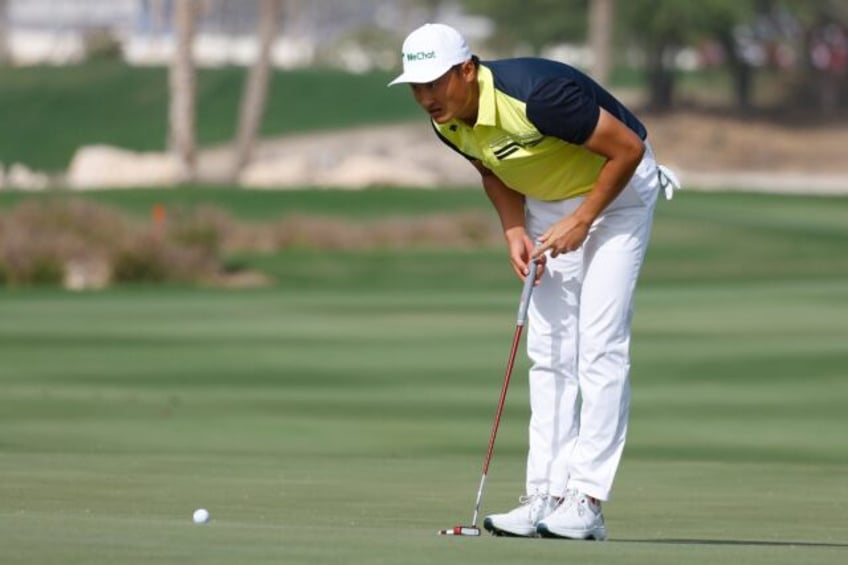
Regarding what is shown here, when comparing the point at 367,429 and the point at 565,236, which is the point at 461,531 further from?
the point at 367,429

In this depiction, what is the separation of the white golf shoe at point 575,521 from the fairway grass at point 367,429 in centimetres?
22

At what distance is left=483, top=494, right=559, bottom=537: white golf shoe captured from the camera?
325 inches

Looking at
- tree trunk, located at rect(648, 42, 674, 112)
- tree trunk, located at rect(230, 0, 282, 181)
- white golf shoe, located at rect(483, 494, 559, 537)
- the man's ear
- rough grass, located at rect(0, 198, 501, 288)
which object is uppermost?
tree trunk, located at rect(648, 42, 674, 112)

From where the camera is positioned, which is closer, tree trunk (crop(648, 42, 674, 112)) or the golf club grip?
the golf club grip

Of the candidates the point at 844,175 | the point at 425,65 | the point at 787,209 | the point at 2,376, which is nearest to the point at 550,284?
the point at 425,65

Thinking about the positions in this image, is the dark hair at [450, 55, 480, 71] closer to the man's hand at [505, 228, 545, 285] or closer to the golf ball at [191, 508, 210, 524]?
the man's hand at [505, 228, 545, 285]

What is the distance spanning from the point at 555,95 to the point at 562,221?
568 millimetres

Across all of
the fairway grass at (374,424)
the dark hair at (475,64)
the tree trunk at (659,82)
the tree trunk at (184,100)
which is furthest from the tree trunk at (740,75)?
the dark hair at (475,64)

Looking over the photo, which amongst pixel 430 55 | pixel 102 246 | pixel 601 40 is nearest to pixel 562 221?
pixel 430 55

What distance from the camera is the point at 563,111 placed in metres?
7.94

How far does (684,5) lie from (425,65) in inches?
2641

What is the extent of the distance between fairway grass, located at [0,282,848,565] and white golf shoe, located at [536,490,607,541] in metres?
0.22

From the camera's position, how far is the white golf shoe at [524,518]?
8.25 metres

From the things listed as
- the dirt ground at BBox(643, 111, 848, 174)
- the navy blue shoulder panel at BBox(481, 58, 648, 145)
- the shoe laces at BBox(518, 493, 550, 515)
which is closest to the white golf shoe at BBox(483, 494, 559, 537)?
the shoe laces at BBox(518, 493, 550, 515)
